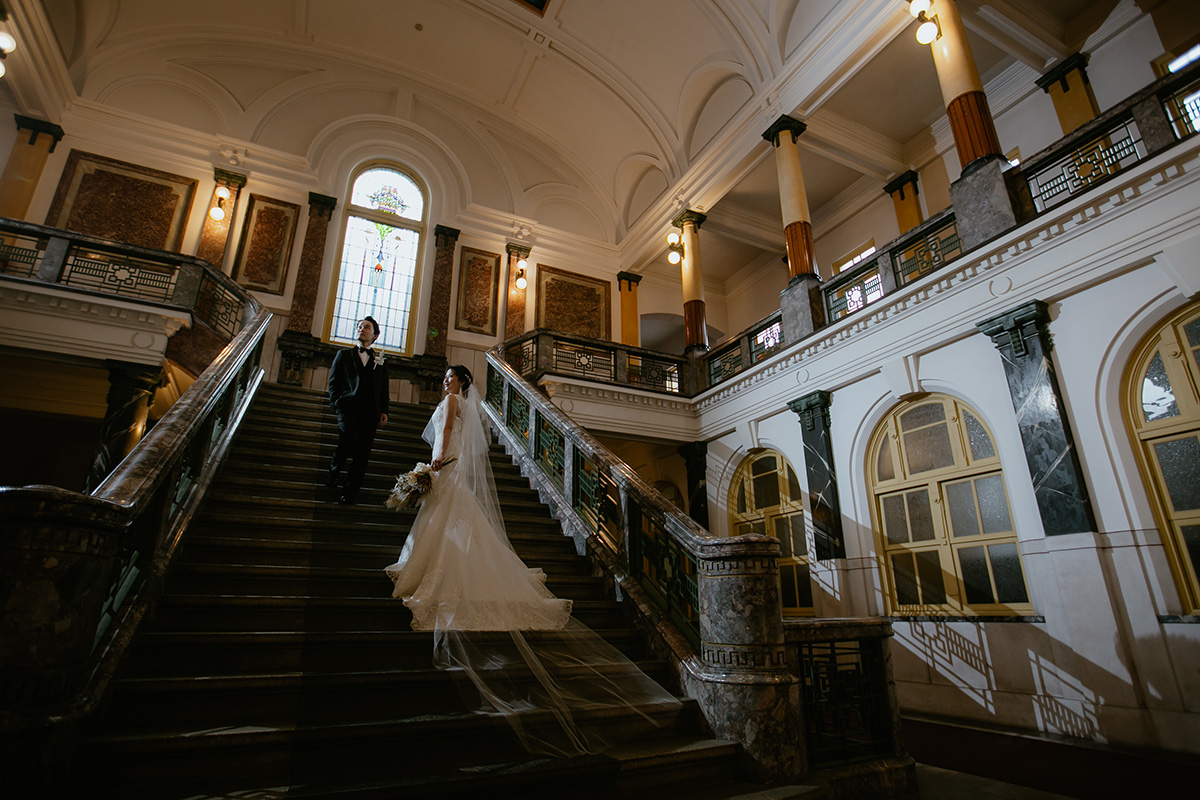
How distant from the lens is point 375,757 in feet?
8.18

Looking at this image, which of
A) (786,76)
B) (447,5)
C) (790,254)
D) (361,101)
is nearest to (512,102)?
(447,5)

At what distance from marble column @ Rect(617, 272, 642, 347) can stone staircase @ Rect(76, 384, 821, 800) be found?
1076 cm

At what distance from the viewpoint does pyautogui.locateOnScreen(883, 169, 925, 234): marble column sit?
11.6 m

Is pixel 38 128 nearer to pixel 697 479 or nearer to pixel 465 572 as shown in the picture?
pixel 465 572

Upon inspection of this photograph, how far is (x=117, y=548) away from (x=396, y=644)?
56.1 inches

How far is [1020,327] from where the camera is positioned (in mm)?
6113

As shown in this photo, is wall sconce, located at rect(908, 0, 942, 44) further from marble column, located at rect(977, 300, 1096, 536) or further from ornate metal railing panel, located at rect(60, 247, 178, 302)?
ornate metal railing panel, located at rect(60, 247, 178, 302)

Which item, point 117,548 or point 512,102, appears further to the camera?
point 512,102

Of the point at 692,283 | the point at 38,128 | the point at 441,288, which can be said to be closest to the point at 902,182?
the point at 692,283

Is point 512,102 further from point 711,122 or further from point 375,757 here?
point 375,757

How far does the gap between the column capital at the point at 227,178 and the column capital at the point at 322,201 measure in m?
1.20

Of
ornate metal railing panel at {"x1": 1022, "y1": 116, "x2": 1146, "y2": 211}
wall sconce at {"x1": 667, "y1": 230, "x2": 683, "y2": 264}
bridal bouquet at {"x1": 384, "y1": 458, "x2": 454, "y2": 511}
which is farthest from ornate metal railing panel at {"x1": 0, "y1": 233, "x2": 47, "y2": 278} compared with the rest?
ornate metal railing panel at {"x1": 1022, "y1": 116, "x2": 1146, "y2": 211}

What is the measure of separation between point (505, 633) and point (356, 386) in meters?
2.88

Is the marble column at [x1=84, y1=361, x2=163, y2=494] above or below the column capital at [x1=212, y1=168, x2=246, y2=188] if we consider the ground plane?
below
